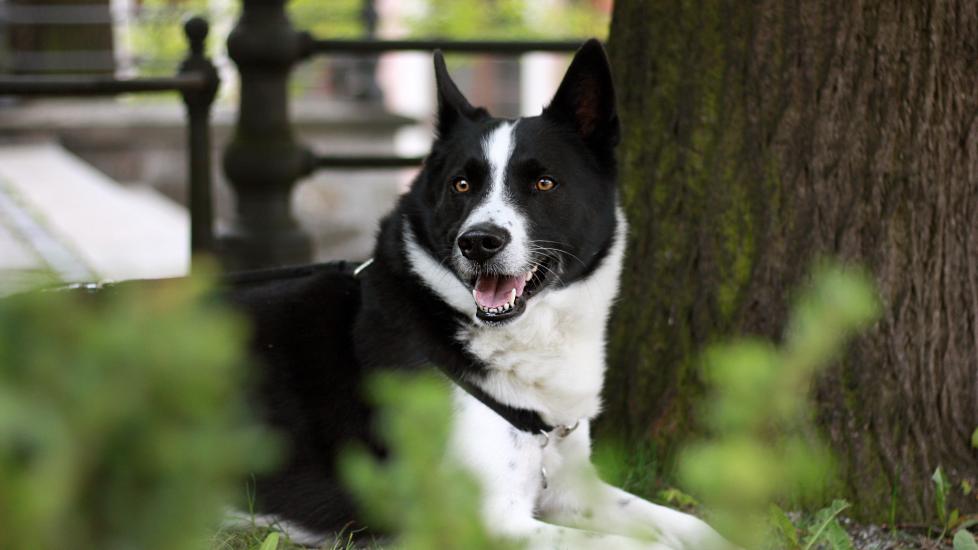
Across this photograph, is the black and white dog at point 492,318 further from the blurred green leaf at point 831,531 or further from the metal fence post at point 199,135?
the metal fence post at point 199,135

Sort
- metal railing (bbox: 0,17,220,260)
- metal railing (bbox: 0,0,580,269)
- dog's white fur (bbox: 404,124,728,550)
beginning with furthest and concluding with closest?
metal railing (bbox: 0,0,580,269) < metal railing (bbox: 0,17,220,260) < dog's white fur (bbox: 404,124,728,550)

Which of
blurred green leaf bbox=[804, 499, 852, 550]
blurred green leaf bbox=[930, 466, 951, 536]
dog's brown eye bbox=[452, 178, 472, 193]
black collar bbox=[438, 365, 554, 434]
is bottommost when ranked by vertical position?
Result: blurred green leaf bbox=[930, 466, 951, 536]

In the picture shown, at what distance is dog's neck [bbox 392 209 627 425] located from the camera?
279 centimetres

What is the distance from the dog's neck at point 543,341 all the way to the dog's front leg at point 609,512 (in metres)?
0.08

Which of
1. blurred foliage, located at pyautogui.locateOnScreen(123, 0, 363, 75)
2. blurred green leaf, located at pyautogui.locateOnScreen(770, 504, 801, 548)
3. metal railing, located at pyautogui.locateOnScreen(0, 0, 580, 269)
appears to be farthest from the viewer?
blurred foliage, located at pyautogui.locateOnScreen(123, 0, 363, 75)

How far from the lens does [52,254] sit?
577 centimetres

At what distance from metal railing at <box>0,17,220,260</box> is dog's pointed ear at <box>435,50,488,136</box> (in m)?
2.29

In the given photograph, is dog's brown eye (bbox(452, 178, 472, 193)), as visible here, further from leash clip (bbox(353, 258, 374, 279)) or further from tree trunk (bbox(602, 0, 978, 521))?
tree trunk (bbox(602, 0, 978, 521))

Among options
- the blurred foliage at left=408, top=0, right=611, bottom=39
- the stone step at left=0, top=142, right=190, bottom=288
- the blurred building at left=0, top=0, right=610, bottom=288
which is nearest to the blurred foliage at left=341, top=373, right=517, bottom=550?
the stone step at left=0, top=142, right=190, bottom=288

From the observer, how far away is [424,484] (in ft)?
2.96

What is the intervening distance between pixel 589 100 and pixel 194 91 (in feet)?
8.73

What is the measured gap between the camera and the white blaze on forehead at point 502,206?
2.75 metres

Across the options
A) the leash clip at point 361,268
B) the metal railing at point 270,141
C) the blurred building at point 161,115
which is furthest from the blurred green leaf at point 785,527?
the blurred building at point 161,115

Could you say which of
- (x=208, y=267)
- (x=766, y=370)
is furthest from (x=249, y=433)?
(x=766, y=370)
